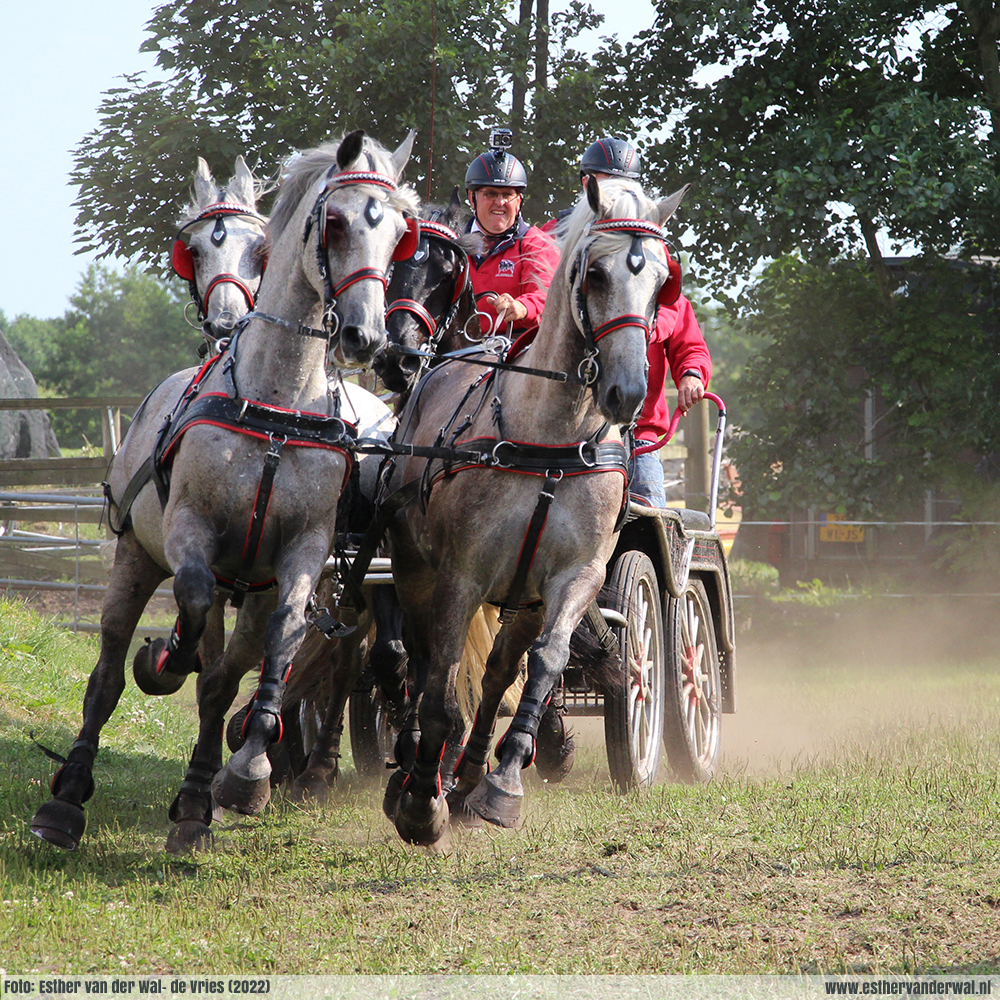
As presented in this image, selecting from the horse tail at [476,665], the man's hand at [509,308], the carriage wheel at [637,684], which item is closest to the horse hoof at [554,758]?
the carriage wheel at [637,684]

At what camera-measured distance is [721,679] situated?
6645 mm

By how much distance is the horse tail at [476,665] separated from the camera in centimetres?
508

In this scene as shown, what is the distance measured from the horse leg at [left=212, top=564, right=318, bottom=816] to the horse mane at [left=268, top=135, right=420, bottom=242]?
1.29 m

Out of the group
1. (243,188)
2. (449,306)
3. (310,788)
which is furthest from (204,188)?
(310,788)

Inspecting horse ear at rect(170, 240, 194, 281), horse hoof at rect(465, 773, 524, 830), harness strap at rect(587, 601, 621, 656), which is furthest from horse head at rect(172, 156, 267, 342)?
horse hoof at rect(465, 773, 524, 830)

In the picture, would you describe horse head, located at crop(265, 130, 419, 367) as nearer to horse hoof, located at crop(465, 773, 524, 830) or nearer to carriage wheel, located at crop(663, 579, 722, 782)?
horse hoof, located at crop(465, 773, 524, 830)

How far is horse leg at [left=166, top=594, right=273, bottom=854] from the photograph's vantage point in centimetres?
421

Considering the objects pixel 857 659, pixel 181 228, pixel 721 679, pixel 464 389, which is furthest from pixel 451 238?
pixel 857 659

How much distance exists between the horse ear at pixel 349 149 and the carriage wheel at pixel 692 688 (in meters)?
2.91

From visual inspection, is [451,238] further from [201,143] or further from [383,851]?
[201,143]

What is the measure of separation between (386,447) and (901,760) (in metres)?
3.44

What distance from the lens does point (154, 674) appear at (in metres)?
4.00

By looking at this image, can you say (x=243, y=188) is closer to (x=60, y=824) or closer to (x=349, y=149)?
(x=349, y=149)

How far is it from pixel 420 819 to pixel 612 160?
3101 millimetres
